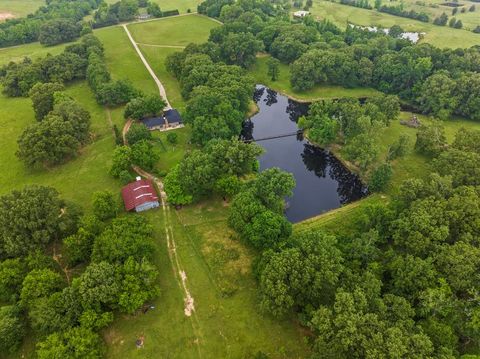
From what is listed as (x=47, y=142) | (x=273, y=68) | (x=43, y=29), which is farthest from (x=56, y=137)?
(x=43, y=29)

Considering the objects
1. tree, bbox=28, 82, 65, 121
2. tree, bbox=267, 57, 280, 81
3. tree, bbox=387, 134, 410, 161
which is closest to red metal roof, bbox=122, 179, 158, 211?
tree, bbox=28, 82, 65, 121

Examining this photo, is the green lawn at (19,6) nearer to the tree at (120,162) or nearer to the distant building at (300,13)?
the distant building at (300,13)

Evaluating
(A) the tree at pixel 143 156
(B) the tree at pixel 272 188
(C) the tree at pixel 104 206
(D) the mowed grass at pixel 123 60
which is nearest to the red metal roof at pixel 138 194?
(C) the tree at pixel 104 206

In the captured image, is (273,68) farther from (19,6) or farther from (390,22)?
(19,6)

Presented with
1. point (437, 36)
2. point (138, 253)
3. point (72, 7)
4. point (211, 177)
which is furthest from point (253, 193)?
point (72, 7)

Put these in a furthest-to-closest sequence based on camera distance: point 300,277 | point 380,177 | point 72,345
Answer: point 380,177, point 300,277, point 72,345
